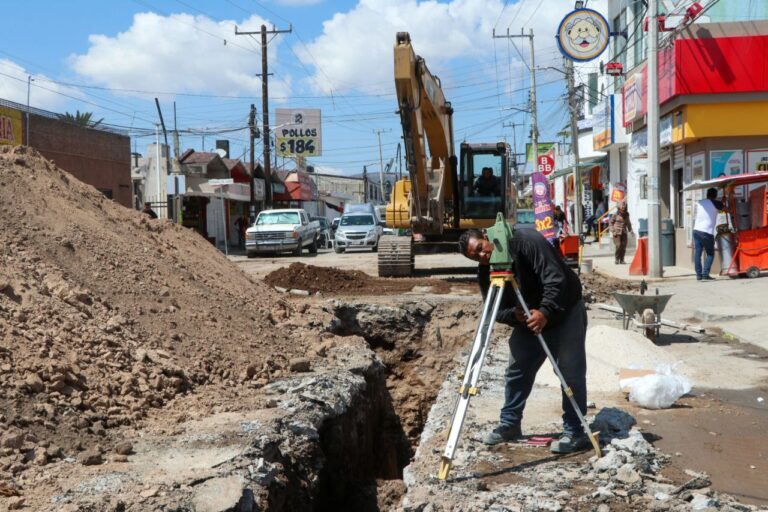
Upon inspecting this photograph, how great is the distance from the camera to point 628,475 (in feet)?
16.0

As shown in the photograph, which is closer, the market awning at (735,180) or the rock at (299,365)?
the rock at (299,365)

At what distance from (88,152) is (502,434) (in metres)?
26.2

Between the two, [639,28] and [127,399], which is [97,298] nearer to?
[127,399]

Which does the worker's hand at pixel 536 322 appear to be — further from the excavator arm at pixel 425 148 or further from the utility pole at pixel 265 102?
the utility pole at pixel 265 102

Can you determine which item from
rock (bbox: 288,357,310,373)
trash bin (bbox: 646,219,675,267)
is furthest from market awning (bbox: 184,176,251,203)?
rock (bbox: 288,357,310,373)

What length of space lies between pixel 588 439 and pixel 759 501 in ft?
3.81

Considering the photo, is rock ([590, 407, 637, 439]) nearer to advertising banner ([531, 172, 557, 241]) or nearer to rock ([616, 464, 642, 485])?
rock ([616, 464, 642, 485])

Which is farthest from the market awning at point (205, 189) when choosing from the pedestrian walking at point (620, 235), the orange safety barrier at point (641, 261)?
the orange safety barrier at point (641, 261)

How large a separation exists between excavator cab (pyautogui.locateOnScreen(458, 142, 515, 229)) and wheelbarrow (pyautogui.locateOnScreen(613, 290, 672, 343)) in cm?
792

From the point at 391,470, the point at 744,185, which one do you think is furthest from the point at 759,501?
the point at 744,185

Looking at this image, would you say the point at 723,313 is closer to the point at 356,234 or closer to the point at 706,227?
the point at 706,227

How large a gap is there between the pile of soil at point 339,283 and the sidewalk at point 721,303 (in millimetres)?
3996

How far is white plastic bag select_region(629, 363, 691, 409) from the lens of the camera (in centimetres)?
689

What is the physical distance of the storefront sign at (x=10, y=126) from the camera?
24.1m
